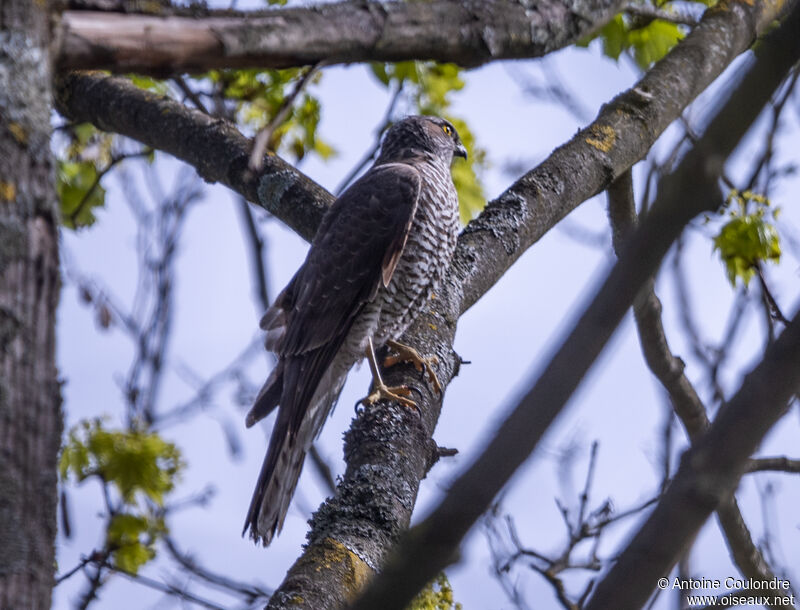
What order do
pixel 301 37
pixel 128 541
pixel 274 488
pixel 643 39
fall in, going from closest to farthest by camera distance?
pixel 301 37 → pixel 128 541 → pixel 274 488 → pixel 643 39

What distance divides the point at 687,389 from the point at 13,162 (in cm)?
357

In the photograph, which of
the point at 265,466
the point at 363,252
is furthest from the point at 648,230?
the point at 363,252

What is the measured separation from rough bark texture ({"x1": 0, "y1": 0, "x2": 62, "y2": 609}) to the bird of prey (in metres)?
2.53

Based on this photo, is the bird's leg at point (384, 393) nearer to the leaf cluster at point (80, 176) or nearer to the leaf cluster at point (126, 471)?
the leaf cluster at point (126, 471)

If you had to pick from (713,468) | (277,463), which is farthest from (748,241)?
(713,468)

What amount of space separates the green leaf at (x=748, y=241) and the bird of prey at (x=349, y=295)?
123 cm

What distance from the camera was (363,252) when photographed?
4.30 metres

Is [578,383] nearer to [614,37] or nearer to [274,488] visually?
[274,488]

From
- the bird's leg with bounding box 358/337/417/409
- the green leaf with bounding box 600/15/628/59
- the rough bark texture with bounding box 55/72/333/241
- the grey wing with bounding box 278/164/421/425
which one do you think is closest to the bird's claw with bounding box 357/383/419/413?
the bird's leg with bounding box 358/337/417/409

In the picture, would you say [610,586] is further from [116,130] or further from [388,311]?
[116,130]

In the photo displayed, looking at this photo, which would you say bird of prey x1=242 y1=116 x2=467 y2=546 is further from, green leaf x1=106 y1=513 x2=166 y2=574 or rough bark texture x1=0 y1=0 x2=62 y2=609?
rough bark texture x1=0 y1=0 x2=62 y2=609

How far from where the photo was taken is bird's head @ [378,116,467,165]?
5238mm

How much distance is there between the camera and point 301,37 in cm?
167

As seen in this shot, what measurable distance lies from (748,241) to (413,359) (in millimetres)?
1442
